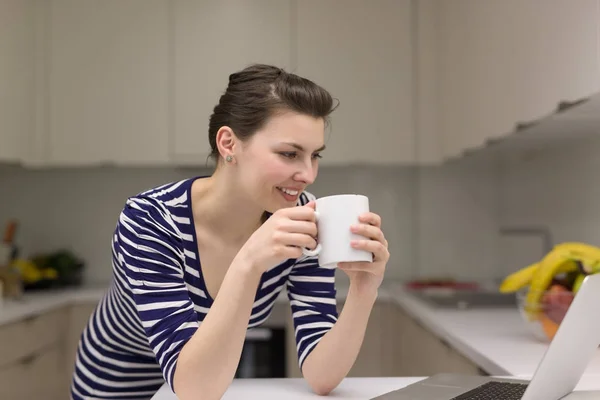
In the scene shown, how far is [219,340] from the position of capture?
102 cm

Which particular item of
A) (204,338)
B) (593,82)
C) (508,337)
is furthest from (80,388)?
(593,82)

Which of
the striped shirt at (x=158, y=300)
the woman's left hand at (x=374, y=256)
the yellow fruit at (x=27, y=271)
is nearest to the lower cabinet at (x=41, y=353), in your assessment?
the yellow fruit at (x=27, y=271)

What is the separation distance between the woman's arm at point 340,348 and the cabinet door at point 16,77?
2247 millimetres

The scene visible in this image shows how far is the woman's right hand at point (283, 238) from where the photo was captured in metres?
0.98

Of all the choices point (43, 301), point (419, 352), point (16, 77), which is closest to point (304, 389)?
point (419, 352)

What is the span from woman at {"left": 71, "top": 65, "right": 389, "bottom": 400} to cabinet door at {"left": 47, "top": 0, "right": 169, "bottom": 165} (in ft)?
6.18

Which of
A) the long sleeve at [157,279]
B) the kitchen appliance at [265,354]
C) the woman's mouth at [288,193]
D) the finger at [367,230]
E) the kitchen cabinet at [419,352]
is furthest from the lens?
the kitchen appliance at [265,354]

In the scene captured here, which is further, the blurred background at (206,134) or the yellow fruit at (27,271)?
the yellow fruit at (27,271)

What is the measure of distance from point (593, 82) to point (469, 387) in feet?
2.80

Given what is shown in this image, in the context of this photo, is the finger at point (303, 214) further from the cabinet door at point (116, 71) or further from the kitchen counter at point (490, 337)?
the cabinet door at point (116, 71)

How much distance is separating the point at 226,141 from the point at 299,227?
14.6 inches

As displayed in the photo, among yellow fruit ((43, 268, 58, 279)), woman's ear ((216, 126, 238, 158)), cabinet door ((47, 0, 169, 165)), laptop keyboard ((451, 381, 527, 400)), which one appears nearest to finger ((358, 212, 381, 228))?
laptop keyboard ((451, 381, 527, 400))

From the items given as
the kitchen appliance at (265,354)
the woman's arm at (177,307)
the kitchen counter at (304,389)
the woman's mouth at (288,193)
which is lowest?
the kitchen appliance at (265,354)

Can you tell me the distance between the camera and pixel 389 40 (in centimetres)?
339
